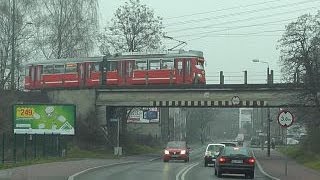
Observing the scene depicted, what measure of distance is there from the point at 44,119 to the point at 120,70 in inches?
364

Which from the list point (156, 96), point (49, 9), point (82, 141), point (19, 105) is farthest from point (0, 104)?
point (49, 9)

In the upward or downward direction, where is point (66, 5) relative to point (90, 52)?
upward

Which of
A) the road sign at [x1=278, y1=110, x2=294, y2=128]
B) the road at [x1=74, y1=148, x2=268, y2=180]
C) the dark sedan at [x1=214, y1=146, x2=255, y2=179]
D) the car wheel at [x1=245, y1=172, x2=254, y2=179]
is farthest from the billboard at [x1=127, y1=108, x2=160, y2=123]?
the road sign at [x1=278, y1=110, x2=294, y2=128]

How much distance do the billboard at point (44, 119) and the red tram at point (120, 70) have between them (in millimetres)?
7702

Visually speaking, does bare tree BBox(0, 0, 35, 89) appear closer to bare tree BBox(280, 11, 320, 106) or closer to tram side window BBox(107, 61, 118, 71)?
tram side window BBox(107, 61, 118, 71)

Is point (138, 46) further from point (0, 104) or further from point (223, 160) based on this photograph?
point (223, 160)

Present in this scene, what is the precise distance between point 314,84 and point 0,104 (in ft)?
77.4

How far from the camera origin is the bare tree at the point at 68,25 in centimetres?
6538

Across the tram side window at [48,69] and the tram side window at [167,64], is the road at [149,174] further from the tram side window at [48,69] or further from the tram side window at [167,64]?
the tram side window at [48,69]

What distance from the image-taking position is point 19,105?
47.8 meters

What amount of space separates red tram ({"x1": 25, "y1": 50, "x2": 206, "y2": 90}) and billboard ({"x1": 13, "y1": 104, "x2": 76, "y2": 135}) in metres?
7.70

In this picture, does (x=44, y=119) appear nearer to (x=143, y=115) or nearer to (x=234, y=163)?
(x=234, y=163)

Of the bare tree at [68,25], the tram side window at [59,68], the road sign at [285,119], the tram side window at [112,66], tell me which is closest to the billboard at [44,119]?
the tram side window at [112,66]

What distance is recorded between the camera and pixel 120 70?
54625 millimetres
